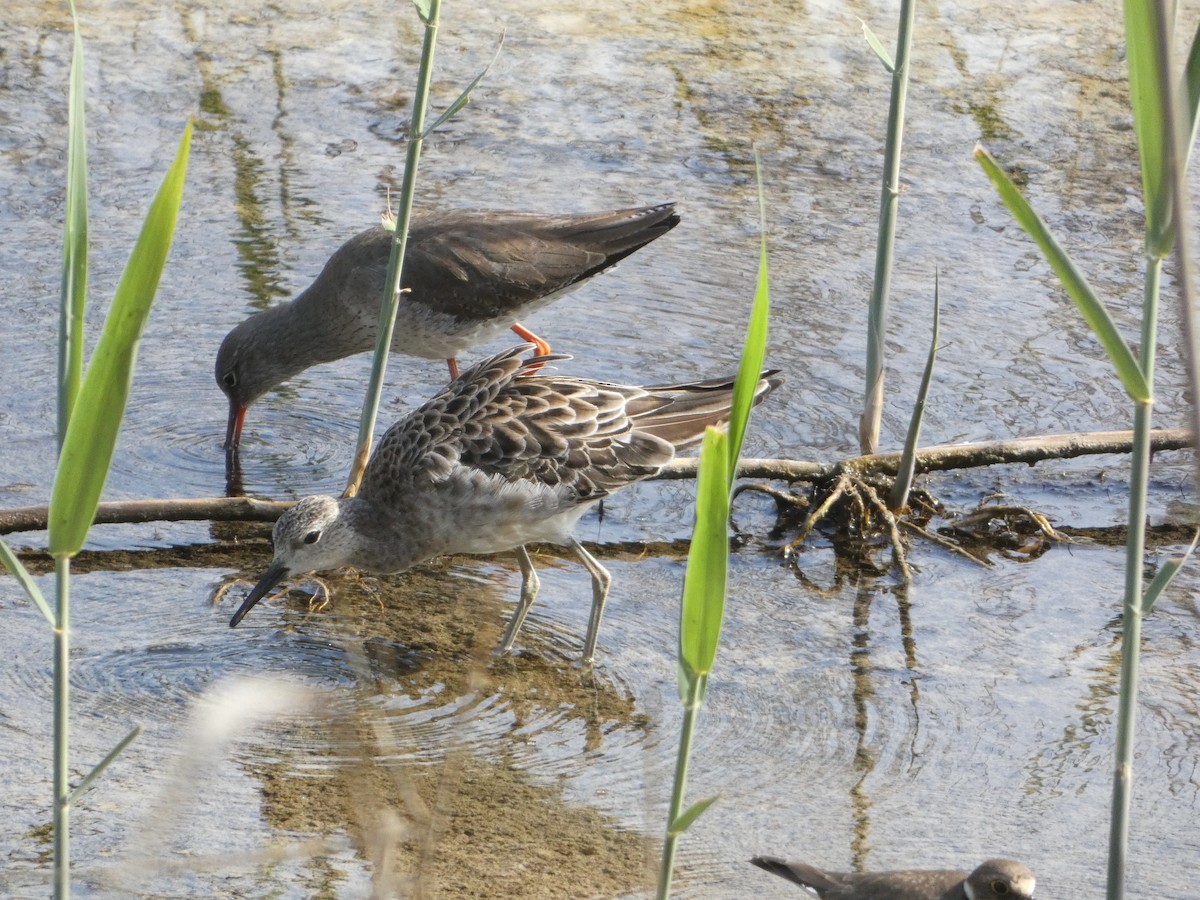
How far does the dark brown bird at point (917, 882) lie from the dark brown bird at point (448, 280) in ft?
12.7

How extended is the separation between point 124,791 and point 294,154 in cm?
542

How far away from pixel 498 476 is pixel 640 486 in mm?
1098

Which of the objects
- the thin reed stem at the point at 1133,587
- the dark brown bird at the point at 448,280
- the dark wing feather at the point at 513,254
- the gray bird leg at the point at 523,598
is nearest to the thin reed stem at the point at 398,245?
the gray bird leg at the point at 523,598

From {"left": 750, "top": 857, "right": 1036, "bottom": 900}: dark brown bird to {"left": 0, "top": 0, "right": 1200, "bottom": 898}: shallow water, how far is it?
1.19ft

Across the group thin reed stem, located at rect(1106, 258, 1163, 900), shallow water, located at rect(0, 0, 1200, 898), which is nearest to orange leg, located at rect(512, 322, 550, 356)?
shallow water, located at rect(0, 0, 1200, 898)

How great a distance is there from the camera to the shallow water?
4.33 metres

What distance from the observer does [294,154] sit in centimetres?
905

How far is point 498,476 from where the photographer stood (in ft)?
18.1

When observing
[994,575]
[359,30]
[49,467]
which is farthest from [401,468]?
Result: [359,30]

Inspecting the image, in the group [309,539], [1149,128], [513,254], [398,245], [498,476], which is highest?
[1149,128]

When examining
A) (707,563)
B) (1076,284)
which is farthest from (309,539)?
(1076,284)

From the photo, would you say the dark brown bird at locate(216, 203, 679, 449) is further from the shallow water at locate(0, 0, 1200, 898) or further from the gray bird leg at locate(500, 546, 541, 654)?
the gray bird leg at locate(500, 546, 541, 654)

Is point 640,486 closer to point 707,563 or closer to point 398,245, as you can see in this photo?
point 398,245

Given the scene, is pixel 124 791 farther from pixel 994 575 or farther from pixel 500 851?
pixel 994 575
